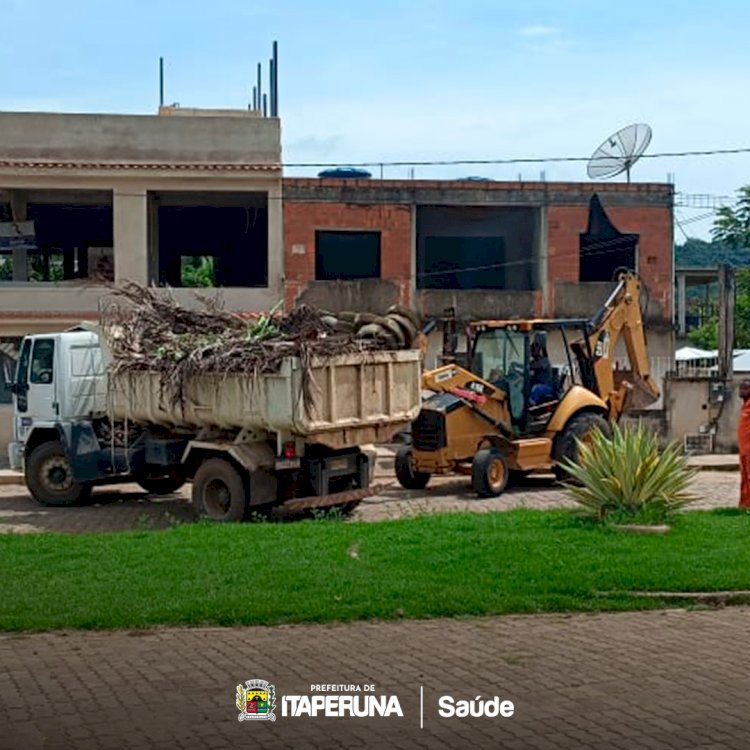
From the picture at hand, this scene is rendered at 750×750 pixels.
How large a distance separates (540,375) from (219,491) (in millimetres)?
6135

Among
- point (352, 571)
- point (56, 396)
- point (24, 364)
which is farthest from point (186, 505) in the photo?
point (352, 571)

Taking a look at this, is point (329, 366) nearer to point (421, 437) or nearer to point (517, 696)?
point (421, 437)

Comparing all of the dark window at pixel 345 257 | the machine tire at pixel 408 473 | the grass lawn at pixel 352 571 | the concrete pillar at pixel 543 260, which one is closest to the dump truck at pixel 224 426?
the grass lawn at pixel 352 571

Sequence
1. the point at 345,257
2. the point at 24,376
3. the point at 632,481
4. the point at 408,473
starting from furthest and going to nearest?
the point at 345,257 → the point at 408,473 → the point at 24,376 → the point at 632,481

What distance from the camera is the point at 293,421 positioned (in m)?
14.7

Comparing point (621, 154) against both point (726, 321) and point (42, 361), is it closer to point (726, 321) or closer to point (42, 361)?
point (726, 321)

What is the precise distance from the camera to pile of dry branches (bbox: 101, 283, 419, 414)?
15258 mm

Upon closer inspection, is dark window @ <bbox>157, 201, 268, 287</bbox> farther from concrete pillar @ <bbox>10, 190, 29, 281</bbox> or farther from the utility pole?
the utility pole

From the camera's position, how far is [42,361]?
737 inches

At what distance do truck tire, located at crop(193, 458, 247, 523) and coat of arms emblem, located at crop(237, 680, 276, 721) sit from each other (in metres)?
8.17

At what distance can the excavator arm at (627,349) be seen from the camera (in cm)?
2059

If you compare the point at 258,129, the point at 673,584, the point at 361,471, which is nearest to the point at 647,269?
the point at 258,129

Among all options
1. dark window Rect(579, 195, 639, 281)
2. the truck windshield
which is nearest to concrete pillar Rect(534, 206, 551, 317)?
dark window Rect(579, 195, 639, 281)

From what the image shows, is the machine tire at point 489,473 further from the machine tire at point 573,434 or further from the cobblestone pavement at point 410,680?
the cobblestone pavement at point 410,680
